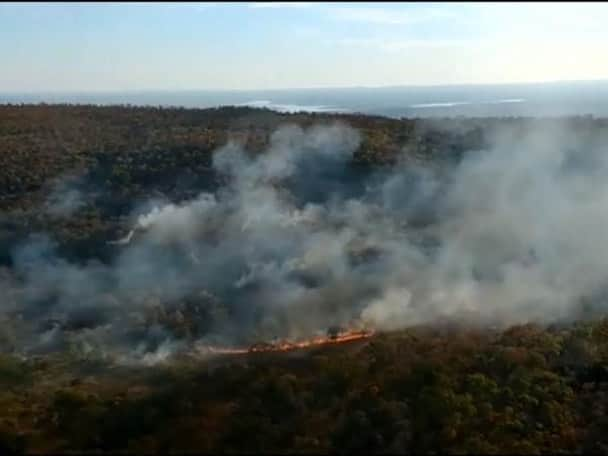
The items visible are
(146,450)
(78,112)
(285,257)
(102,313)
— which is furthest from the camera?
(78,112)

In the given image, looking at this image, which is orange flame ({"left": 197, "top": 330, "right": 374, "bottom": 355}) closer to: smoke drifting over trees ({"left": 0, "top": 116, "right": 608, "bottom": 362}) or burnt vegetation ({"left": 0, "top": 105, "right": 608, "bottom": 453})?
smoke drifting over trees ({"left": 0, "top": 116, "right": 608, "bottom": 362})

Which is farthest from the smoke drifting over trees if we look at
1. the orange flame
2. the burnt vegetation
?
the burnt vegetation

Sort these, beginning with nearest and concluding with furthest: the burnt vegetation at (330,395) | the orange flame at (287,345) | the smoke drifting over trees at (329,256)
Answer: the burnt vegetation at (330,395) < the orange flame at (287,345) < the smoke drifting over trees at (329,256)

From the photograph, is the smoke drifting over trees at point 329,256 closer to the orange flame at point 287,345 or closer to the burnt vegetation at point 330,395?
the orange flame at point 287,345

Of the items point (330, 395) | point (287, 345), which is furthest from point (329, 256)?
point (330, 395)

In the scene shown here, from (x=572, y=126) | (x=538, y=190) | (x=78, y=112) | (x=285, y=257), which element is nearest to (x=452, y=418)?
(x=285, y=257)

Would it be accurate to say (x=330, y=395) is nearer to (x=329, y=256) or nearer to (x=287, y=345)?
(x=287, y=345)

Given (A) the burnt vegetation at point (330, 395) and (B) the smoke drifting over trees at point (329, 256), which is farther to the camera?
(B) the smoke drifting over trees at point (329, 256)

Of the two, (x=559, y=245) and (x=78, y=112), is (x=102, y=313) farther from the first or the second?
(x=78, y=112)

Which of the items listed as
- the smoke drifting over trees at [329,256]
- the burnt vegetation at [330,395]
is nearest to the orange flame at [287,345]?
the smoke drifting over trees at [329,256]
